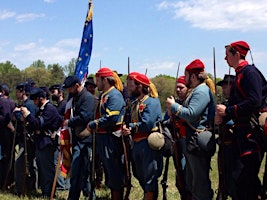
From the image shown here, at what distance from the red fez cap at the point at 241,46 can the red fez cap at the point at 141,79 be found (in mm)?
1632

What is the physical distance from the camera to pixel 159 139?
19.5ft

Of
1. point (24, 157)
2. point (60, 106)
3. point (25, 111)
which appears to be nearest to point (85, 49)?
point (60, 106)

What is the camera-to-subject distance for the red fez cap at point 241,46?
Result: 5039mm

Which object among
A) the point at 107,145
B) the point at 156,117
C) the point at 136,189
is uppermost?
the point at 156,117

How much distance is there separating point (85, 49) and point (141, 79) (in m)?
2.24

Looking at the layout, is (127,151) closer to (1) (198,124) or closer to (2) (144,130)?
(2) (144,130)

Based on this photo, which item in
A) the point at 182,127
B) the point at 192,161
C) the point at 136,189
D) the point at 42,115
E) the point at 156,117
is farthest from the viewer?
the point at 136,189

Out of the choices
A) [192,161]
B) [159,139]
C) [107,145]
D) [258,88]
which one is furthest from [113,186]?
[258,88]

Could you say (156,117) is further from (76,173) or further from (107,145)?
(76,173)

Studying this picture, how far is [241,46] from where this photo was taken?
16.5 feet

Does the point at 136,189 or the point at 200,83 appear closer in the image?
the point at 200,83

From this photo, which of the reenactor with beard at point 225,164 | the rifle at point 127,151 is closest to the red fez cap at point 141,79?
the rifle at point 127,151

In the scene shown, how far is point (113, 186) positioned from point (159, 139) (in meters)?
1.19

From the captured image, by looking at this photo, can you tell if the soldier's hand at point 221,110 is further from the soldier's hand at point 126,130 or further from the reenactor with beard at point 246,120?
the soldier's hand at point 126,130
